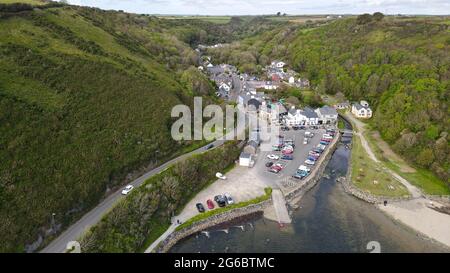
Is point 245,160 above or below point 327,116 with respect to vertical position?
below

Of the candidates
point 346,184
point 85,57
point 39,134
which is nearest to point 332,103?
point 346,184

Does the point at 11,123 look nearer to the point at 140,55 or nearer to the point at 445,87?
the point at 140,55

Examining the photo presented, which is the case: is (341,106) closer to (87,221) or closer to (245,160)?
(245,160)

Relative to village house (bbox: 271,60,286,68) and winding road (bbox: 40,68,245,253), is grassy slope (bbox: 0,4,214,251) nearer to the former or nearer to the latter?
winding road (bbox: 40,68,245,253)

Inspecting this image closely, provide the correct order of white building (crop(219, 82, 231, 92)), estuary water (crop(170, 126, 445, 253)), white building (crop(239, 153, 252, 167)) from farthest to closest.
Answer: white building (crop(219, 82, 231, 92)), white building (crop(239, 153, 252, 167)), estuary water (crop(170, 126, 445, 253))

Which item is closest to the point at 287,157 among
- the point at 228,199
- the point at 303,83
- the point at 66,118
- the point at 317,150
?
the point at 317,150

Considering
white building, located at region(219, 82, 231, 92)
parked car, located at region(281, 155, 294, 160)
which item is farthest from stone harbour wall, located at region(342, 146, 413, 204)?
white building, located at region(219, 82, 231, 92)
